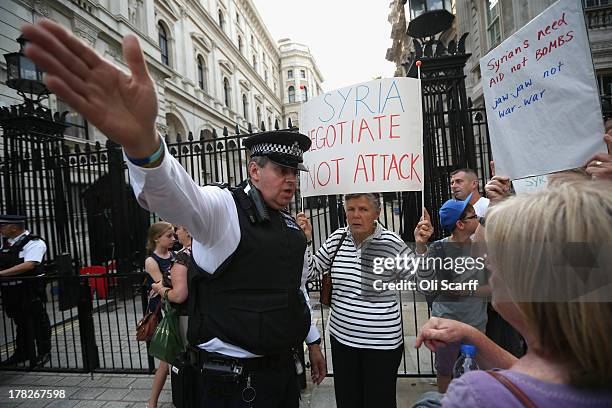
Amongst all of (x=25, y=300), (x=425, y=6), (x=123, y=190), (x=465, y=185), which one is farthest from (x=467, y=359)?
Answer: (x=123, y=190)

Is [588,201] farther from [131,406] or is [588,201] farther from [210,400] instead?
[131,406]

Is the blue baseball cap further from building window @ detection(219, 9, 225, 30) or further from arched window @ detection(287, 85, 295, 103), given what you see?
arched window @ detection(287, 85, 295, 103)

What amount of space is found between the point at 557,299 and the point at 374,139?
1.80 m

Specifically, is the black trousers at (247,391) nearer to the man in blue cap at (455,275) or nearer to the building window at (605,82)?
the man in blue cap at (455,275)

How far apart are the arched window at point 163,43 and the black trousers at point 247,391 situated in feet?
77.2

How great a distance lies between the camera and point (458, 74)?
382cm

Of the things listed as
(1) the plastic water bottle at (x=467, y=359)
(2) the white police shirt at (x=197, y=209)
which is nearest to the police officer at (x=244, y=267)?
(2) the white police shirt at (x=197, y=209)

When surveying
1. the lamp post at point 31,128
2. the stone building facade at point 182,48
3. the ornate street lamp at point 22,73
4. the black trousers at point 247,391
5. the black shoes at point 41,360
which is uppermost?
the stone building facade at point 182,48

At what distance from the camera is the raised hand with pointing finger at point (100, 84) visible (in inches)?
34.4

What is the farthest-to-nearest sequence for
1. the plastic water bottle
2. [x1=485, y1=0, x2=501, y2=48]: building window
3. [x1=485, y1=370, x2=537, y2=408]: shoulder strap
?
[x1=485, y1=0, x2=501, y2=48]: building window < the plastic water bottle < [x1=485, y1=370, x2=537, y2=408]: shoulder strap

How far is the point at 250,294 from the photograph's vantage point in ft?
5.58

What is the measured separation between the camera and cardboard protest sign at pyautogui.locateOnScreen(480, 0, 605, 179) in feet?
6.26

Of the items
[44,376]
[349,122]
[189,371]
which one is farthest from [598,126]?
[44,376]

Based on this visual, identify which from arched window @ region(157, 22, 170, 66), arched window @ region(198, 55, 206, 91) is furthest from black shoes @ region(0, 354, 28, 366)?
arched window @ region(198, 55, 206, 91)
